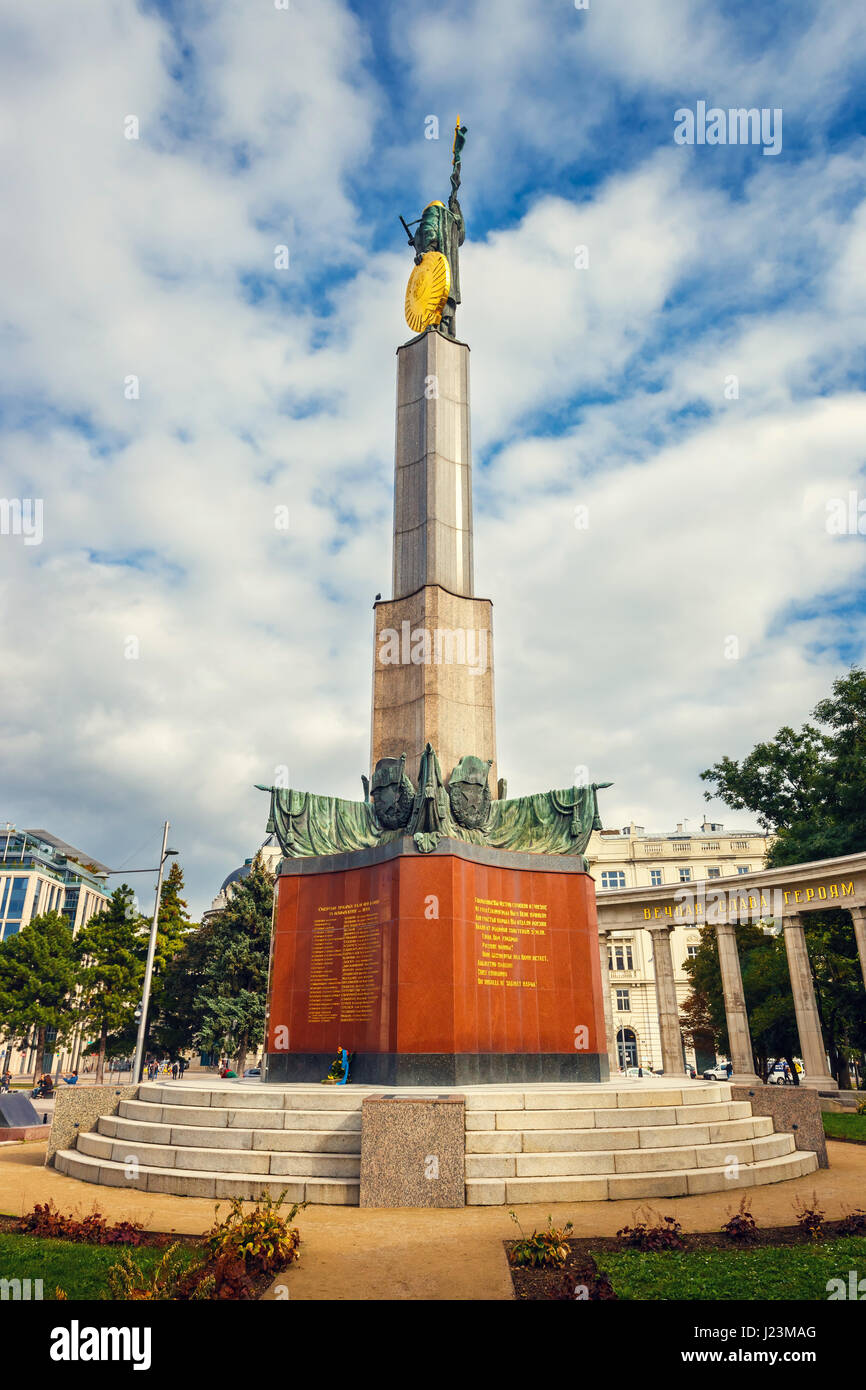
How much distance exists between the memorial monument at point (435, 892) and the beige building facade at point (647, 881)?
60.6 m

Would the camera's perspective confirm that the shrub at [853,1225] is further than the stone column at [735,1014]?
No

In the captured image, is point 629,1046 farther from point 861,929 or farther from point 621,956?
point 861,929

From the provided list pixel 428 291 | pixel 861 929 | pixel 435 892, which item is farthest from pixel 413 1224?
pixel 861 929

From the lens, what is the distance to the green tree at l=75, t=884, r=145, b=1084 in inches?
2087

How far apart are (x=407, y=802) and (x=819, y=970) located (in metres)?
35.7

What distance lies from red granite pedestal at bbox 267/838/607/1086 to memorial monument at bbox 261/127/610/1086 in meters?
0.03

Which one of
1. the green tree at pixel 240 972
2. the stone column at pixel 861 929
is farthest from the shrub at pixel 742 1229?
the green tree at pixel 240 972

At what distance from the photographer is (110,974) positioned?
5366cm

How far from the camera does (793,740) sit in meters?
47.8

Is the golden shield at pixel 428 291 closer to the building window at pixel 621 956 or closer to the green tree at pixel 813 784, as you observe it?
the green tree at pixel 813 784

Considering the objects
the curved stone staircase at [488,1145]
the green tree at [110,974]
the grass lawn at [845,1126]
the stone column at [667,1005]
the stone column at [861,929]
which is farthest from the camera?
the green tree at [110,974]

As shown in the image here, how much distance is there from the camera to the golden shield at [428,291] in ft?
83.7

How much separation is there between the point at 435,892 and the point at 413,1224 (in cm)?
746

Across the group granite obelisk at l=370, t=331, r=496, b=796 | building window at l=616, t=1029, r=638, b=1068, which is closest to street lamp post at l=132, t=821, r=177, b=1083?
granite obelisk at l=370, t=331, r=496, b=796
